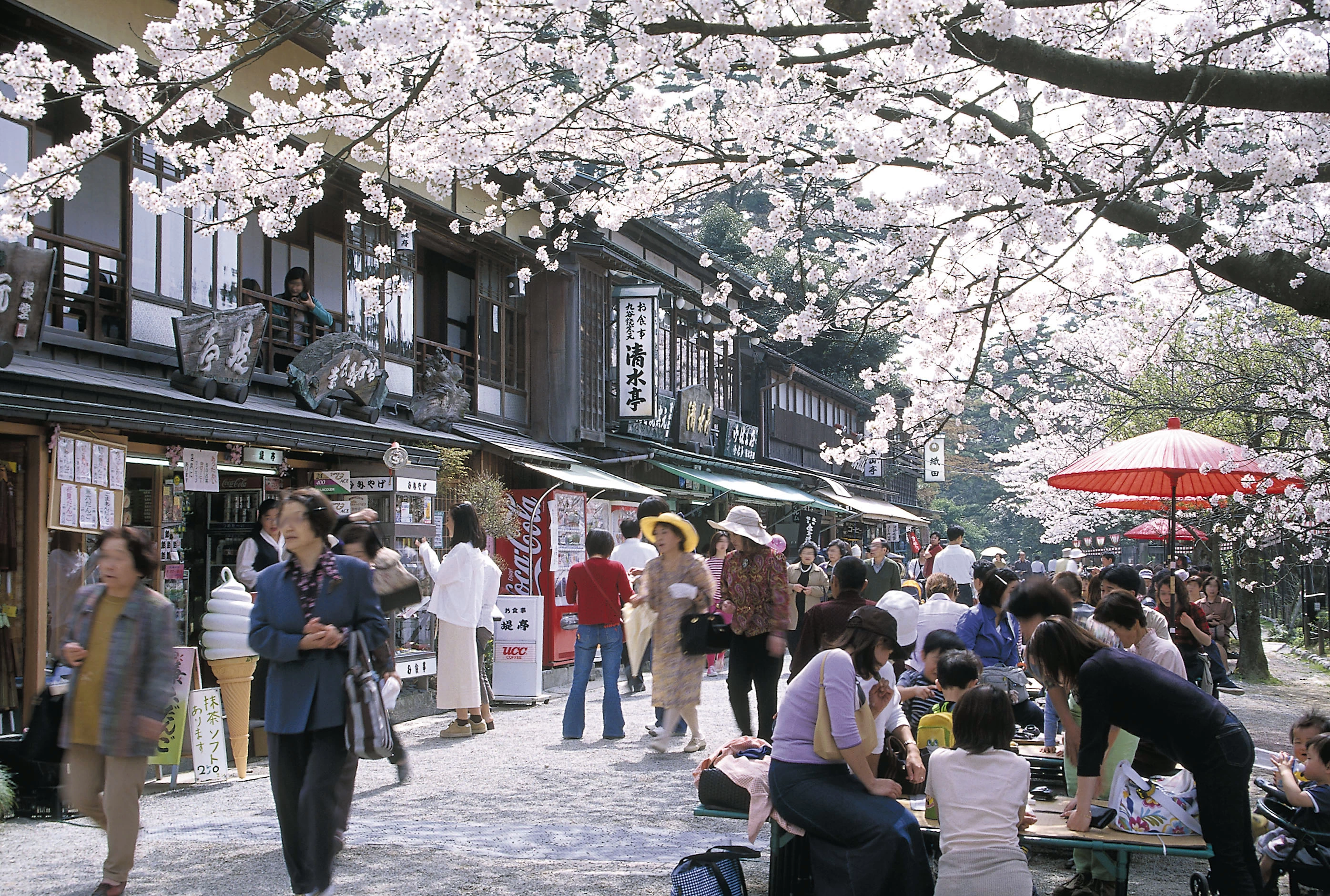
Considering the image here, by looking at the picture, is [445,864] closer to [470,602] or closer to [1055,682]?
[1055,682]

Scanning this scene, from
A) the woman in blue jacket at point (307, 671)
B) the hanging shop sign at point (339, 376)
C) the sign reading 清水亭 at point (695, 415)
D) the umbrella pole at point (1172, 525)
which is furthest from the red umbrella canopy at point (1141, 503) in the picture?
the woman in blue jacket at point (307, 671)

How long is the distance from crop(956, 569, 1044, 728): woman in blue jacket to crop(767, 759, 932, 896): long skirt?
3199 mm

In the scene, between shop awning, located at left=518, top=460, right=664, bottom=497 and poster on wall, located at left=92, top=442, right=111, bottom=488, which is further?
shop awning, located at left=518, top=460, right=664, bottom=497

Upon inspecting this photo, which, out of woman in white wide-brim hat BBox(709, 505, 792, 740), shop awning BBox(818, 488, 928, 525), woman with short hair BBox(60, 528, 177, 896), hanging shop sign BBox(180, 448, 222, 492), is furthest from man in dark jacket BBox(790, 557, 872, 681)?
shop awning BBox(818, 488, 928, 525)

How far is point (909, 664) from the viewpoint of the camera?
8594mm

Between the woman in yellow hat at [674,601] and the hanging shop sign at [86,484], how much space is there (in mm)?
4386

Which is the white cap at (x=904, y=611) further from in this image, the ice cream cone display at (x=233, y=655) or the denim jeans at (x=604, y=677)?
the ice cream cone display at (x=233, y=655)

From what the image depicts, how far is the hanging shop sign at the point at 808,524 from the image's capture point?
29.2m

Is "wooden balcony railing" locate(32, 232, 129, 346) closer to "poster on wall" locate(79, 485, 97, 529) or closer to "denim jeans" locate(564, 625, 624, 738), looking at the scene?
"poster on wall" locate(79, 485, 97, 529)

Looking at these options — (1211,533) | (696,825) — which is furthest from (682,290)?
(696,825)

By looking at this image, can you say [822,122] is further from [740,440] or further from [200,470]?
[740,440]

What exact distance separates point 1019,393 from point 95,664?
48.1 meters

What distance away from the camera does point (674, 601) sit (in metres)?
8.67

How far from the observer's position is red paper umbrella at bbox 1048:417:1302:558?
9508 millimetres
